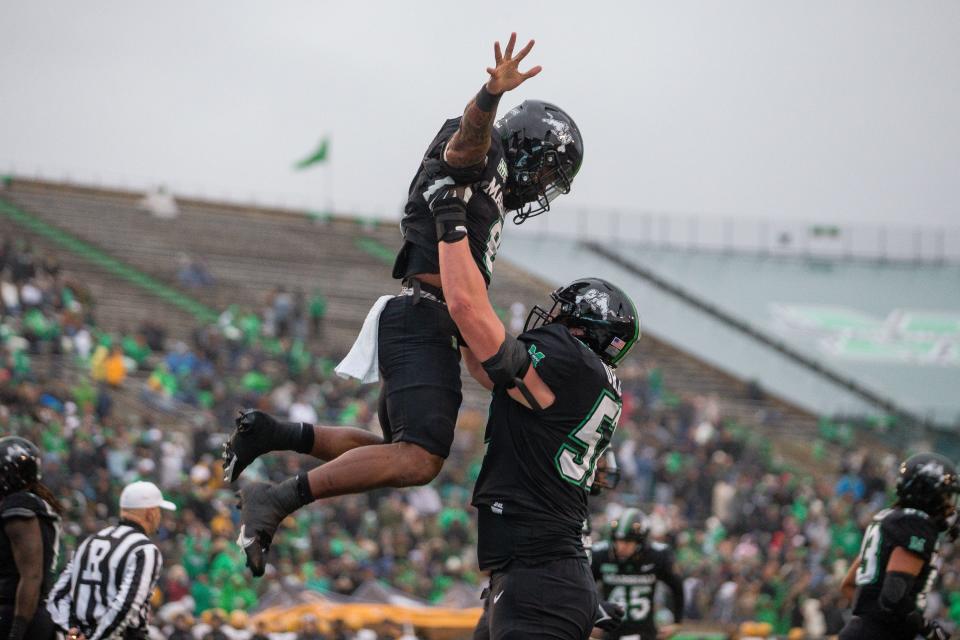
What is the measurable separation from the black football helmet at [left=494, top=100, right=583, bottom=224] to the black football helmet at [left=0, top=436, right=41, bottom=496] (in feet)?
10.4

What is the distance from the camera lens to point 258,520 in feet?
18.1

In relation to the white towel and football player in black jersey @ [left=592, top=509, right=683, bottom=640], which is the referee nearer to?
the white towel

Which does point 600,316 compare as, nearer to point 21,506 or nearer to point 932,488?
point 932,488

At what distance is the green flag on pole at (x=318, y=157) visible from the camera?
38531mm

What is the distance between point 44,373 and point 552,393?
15441mm

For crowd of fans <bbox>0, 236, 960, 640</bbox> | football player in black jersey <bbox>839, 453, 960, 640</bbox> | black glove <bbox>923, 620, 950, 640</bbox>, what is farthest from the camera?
crowd of fans <bbox>0, 236, 960, 640</bbox>

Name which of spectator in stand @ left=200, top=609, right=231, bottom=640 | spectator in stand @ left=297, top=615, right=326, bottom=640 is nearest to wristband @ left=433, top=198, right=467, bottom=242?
spectator in stand @ left=200, top=609, right=231, bottom=640

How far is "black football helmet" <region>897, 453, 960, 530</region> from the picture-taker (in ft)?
24.7

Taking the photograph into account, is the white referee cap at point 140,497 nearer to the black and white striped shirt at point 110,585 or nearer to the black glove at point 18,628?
the black and white striped shirt at point 110,585

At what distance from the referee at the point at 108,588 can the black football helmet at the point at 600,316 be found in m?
2.89

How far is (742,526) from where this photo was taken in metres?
20.6

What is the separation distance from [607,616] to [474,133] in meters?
2.30

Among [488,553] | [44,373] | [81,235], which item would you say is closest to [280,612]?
[44,373]

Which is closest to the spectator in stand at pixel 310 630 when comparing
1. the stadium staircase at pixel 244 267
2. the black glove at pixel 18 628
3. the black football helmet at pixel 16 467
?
the black glove at pixel 18 628
